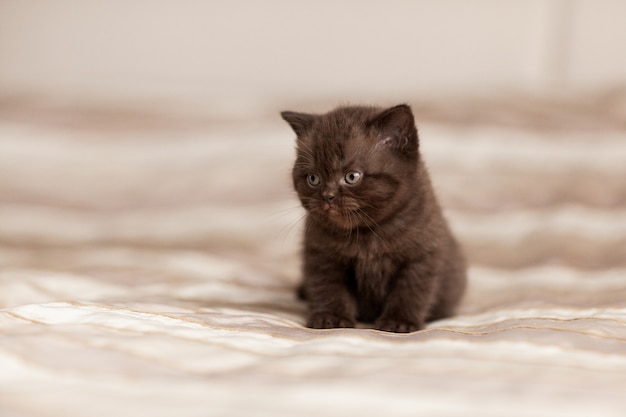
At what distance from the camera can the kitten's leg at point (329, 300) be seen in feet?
5.33

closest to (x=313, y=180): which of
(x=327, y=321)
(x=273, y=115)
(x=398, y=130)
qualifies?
(x=398, y=130)

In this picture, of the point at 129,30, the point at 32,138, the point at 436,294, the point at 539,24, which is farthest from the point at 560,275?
the point at 129,30

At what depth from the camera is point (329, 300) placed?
170cm

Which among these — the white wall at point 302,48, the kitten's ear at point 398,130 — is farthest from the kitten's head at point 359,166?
the white wall at point 302,48

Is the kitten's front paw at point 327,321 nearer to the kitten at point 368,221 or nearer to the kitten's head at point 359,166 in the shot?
the kitten at point 368,221

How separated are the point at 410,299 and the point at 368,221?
0.23 metres

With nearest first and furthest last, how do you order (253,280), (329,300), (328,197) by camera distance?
(328,197) < (329,300) < (253,280)

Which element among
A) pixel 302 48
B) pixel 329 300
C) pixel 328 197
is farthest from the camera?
pixel 302 48

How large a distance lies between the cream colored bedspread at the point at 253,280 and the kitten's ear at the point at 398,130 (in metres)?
0.48

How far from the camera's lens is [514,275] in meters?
2.26

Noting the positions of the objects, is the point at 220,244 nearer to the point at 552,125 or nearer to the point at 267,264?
the point at 267,264

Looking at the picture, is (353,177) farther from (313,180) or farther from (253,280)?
(253,280)

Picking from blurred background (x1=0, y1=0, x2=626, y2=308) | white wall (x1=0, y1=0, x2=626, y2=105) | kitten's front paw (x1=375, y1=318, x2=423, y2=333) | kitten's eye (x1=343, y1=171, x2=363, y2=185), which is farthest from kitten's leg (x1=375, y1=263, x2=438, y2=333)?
white wall (x1=0, y1=0, x2=626, y2=105)

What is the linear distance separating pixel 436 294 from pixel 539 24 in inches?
79.1
